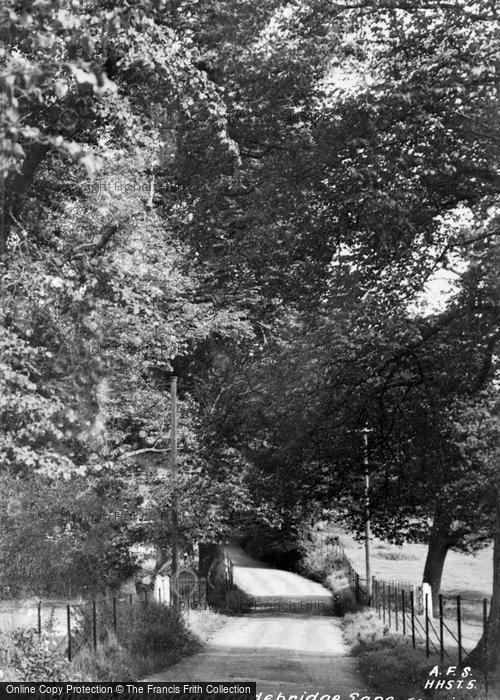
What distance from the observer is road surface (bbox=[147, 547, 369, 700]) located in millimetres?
16453

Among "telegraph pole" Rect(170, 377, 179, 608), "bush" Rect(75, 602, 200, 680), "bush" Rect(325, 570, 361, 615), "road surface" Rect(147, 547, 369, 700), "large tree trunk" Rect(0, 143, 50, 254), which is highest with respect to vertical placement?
"large tree trunk" Rect(0, 143, 50, 254)

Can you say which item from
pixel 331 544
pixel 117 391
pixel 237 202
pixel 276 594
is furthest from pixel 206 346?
pixel 331 544

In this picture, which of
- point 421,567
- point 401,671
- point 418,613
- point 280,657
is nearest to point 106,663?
point 401,671

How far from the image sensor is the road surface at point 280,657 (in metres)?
16.5

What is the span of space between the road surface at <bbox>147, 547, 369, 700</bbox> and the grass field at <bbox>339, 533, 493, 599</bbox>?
718 cm

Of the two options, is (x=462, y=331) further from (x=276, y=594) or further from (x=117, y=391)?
(x=276, y=594)

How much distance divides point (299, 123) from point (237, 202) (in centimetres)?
178

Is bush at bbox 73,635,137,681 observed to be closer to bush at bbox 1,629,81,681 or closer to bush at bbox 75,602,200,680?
bush at bbox 75,602,200,680

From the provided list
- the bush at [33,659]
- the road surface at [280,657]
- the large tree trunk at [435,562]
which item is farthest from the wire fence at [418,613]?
the bush at [33,659]

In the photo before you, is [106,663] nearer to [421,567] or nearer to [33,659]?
Result: [33,659]

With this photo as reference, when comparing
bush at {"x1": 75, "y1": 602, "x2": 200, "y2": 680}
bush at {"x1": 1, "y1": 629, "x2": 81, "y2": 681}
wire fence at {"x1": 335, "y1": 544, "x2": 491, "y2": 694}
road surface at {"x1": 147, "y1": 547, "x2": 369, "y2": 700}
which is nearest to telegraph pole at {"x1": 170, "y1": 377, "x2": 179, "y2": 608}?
bush at {"x1": 75, "y1": 602, "x2": 200, "y2": 680}

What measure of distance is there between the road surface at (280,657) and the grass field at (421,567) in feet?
23.5

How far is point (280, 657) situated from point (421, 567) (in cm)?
3427

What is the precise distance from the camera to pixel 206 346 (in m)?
29.2
